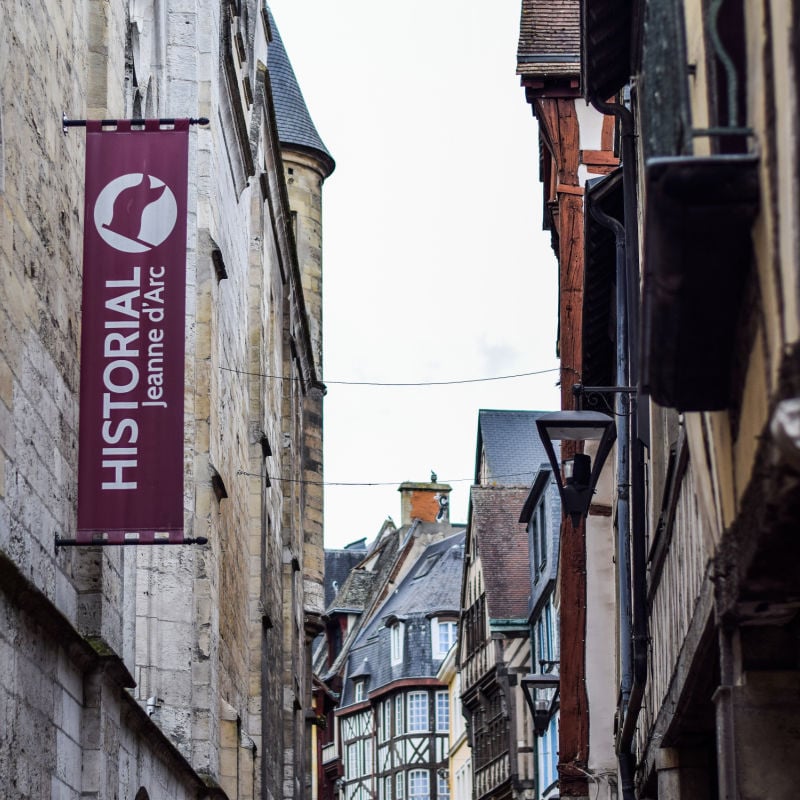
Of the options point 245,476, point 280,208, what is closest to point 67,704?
point 245,476

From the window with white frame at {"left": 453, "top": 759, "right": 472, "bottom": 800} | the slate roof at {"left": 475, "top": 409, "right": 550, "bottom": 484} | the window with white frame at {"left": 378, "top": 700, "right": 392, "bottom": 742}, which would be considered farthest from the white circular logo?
the window with white frame at {"left": 378, "top": 700, "right": 392, "bottom": 742}

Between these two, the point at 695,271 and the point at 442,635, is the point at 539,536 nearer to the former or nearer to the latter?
the point at 442,635

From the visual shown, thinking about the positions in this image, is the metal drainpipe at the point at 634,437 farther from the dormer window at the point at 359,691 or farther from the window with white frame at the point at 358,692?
the window with white frame at the point at 358,692

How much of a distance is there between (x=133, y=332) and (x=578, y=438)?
3.01 m

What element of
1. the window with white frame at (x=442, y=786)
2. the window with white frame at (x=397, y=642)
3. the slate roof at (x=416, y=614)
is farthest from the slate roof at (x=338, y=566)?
the window with white frame at (x=442, y=786)

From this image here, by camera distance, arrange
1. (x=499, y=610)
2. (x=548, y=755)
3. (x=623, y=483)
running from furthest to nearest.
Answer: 1. (x=499, y=610)
2. (x=548, y=755)
3. (x=623, y=483)

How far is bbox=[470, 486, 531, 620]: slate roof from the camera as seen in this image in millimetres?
40250

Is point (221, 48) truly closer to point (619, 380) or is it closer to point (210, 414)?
point (210, 414)

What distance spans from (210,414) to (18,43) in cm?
763

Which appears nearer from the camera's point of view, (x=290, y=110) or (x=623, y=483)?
(x=623, y=483)

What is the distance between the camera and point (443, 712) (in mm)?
55156

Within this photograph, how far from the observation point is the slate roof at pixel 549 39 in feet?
62.0

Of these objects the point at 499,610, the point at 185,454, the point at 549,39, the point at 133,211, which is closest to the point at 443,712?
the point at 499,610

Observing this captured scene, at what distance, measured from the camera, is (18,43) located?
9164 mm
